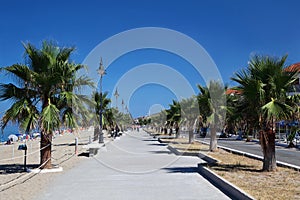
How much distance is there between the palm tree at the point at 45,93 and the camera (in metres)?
12.0

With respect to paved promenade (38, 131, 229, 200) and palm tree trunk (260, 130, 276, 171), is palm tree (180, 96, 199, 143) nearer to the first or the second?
paved promenade (38, 131, 229, 200)

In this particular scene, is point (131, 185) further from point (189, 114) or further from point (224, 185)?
point (189, 114)

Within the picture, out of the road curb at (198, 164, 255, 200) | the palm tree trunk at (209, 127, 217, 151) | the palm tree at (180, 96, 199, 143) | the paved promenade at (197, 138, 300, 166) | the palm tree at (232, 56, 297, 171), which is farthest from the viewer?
the palm tree at (180, 96, 199, 143)

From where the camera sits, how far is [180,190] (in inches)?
355

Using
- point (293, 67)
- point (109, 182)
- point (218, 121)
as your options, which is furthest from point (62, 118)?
point (218, 121)

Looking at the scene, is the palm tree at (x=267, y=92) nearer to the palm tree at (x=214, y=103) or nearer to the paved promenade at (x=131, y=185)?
the paved promenade at (x=131, y=185)

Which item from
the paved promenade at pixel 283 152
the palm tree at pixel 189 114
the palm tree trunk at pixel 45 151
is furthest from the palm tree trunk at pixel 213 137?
the palm tree trunk at pixel 45 151

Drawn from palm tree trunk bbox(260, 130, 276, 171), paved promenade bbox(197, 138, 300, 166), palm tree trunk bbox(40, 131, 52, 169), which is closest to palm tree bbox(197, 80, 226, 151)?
paved promenade bbox(197, 138, 300, 166)

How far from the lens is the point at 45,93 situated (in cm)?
1265

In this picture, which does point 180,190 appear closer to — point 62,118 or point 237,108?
point 237,108

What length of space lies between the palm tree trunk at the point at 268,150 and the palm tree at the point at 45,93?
6.90 meters

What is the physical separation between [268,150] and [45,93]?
27.1ft

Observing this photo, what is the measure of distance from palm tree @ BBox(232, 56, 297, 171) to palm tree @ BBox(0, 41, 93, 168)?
6341mm

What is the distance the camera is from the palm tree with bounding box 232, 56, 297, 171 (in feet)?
36.4
